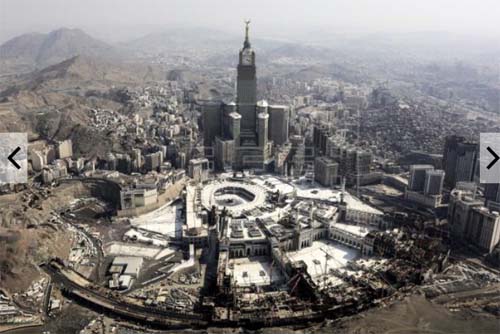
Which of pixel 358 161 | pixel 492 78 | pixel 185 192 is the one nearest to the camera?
pixel 185 192

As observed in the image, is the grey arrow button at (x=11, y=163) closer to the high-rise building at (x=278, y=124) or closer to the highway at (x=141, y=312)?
the highway at (x=141, y=312)

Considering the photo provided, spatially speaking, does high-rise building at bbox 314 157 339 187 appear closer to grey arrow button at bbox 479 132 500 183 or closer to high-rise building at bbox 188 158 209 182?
high-rise building at bbox 188 158 209 182

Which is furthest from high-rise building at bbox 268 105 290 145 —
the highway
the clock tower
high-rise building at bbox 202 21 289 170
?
the highway

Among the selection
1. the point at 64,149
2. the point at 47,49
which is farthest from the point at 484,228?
the point at 47,49

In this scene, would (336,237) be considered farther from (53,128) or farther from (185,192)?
(53,128)

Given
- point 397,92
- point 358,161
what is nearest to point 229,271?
point 358,161

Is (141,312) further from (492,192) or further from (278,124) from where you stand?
(278,124)

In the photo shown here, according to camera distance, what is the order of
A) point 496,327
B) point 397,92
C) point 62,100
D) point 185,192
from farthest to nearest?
point 397,92 < point 62,100 < point 185,192 < point 496,327
